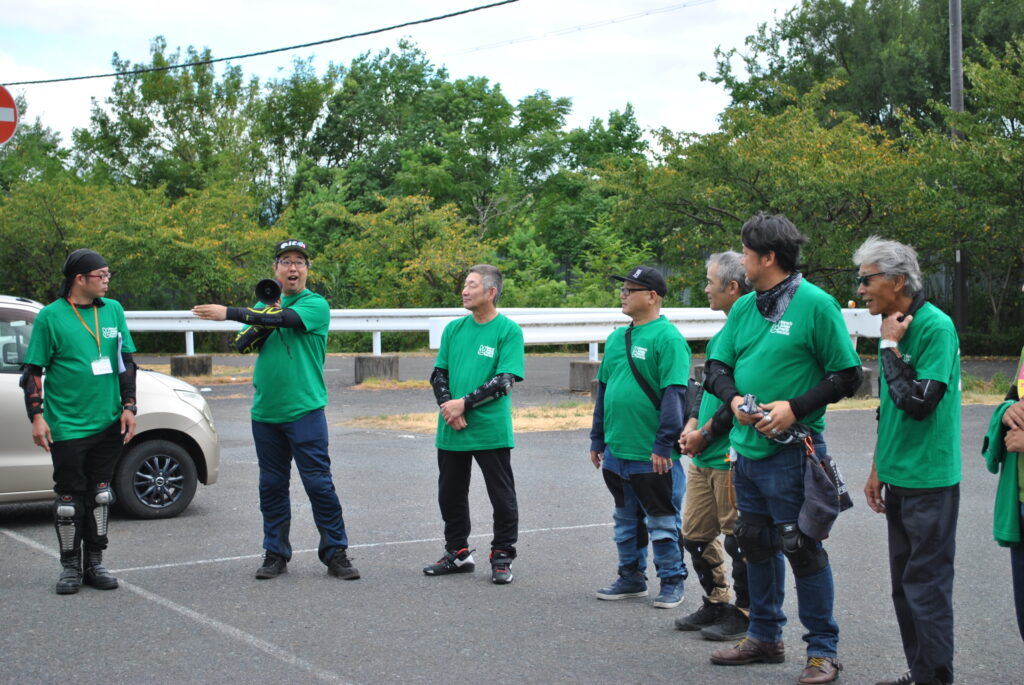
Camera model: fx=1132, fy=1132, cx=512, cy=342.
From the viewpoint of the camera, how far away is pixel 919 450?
179 inches

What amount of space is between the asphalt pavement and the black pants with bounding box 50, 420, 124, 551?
0.37m

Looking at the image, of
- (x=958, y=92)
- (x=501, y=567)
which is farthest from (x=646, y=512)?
(x=958, y=92)

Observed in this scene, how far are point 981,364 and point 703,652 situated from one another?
1971cm

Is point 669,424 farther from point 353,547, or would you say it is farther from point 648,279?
point 353,547

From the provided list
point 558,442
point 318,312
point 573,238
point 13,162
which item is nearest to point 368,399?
point 558,442

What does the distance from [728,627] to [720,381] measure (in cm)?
137

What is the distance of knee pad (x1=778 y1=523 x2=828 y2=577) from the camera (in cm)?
469

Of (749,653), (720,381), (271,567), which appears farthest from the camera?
(271,567)

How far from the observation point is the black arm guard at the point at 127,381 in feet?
22.4

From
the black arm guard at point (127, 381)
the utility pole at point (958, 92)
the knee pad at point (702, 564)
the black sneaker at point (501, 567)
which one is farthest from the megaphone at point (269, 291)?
the utility pole at point (958, 92)

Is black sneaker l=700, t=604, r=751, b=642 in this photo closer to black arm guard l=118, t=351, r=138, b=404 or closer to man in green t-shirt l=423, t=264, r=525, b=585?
man in green t-shirt l=423, t=264, r=525, b=585

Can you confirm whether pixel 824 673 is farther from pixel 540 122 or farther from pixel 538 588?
pixel 540 122

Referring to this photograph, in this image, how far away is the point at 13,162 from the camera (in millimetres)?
47844

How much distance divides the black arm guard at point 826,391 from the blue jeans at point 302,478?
3202 mm
